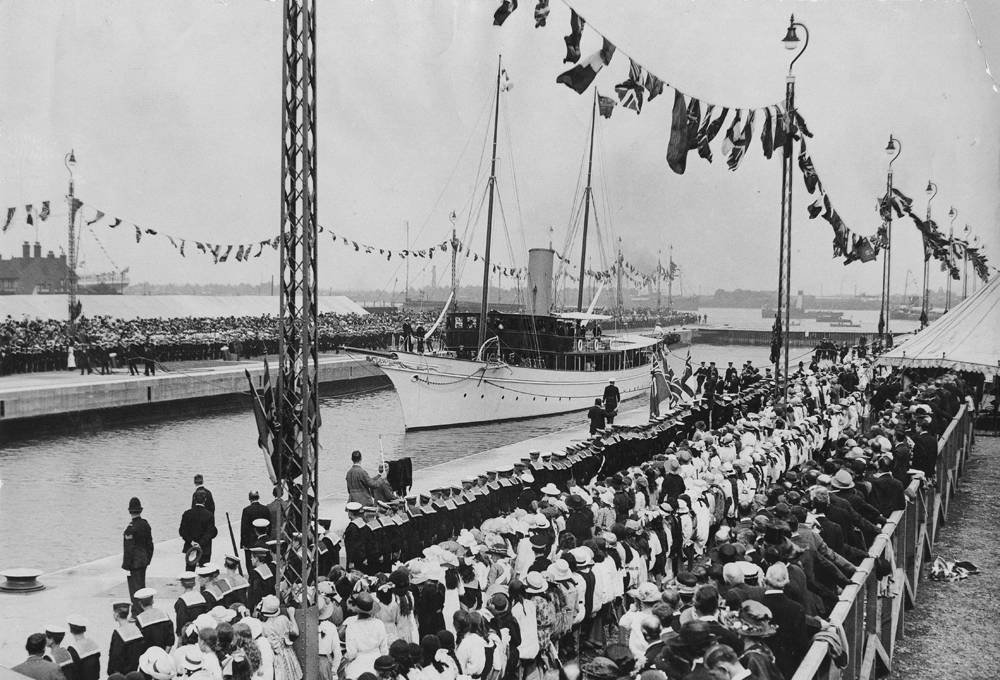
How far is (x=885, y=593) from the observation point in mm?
7797

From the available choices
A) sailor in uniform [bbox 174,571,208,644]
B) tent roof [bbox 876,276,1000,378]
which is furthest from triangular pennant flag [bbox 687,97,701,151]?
sailor in uniform [bbox 174,571,208,644]

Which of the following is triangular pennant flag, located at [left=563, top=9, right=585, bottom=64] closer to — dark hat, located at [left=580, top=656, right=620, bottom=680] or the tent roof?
dark hat, located at [left=580, top=656, right=620, bottom=680]

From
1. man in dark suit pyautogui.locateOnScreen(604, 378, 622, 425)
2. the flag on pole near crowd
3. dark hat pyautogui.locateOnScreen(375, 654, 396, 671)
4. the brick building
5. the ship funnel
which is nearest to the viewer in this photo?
dark hat pyautogui.locateOnScreen(375, 654, 396, 671)

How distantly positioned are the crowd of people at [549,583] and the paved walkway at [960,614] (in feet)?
4.09

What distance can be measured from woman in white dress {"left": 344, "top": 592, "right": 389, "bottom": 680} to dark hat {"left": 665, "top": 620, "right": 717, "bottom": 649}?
238 centimetres

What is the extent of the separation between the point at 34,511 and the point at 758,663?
63.4 ft

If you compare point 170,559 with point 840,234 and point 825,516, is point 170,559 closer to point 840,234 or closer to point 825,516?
point 825,516

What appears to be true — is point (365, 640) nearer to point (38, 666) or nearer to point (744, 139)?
point (38, 666)

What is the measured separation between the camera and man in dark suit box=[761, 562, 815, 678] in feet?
18.8

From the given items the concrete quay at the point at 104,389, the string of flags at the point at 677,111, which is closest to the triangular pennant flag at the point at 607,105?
the string of flags at the point at 677,111

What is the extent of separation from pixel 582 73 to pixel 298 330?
553 centimetres

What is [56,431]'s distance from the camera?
85.0 ft

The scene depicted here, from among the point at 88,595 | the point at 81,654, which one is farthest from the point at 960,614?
the point at 88,595

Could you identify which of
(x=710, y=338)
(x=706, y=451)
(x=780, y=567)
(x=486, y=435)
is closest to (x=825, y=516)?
(x=780, y=567)
